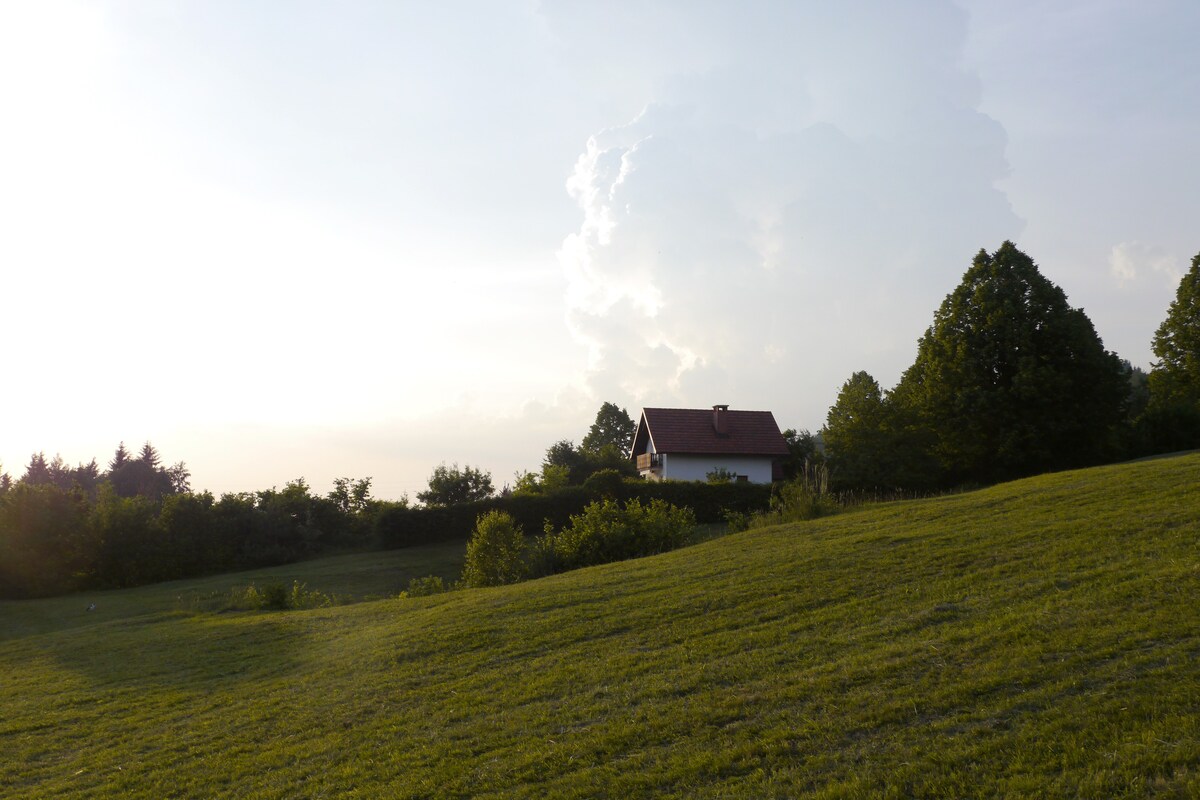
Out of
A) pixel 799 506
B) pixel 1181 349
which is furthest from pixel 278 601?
pixel 1181 349

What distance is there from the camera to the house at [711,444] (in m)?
54.6

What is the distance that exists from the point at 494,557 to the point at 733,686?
14638 millimetres

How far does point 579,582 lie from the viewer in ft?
52.1

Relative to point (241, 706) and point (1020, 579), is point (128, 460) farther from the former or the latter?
point (1020, 579)

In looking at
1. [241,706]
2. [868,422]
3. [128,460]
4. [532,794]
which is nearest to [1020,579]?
[532,794]

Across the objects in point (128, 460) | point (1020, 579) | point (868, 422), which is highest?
point (128, 460)

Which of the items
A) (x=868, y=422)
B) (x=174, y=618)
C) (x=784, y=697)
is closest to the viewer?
(x=784, y=697)

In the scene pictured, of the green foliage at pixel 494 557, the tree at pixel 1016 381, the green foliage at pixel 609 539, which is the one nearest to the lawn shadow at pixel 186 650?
the green foliage at pixel 494 557

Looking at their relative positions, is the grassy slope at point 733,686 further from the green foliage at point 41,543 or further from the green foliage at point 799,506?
the green foliage at point 41,543

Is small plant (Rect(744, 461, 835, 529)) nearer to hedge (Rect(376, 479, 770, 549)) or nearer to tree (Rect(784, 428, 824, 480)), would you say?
hedge (Rect(376, 479, 770, 549))

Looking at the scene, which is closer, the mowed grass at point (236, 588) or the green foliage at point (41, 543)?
the mowed grass at point (236, 588)

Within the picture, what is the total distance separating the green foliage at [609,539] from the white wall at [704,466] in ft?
100

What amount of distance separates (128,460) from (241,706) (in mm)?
80789

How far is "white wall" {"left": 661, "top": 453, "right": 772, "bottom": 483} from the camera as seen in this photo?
179ft
